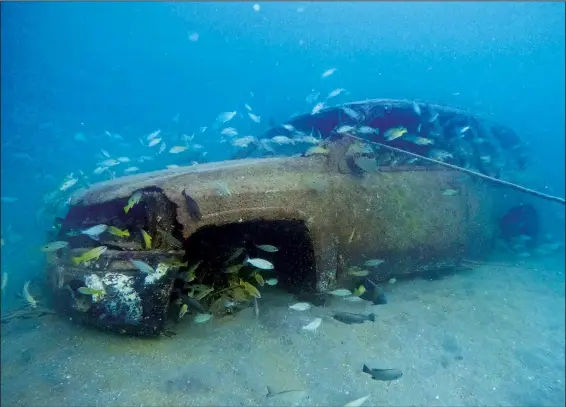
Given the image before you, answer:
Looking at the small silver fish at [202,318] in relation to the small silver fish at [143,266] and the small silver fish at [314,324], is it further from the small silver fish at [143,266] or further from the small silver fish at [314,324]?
the small silver fish at [314,324]

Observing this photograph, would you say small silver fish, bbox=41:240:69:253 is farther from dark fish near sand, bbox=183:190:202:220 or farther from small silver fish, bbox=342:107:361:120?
small silver fish, bbox=342:107:361:120

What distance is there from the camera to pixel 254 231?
5.30 m

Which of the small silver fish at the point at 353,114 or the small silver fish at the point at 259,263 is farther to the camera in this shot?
the small silver fish at the point at 353,114

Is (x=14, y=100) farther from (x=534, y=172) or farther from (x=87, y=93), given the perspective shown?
(x=534, y=172)

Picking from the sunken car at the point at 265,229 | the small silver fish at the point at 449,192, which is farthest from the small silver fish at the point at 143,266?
the small silver fish at the point at 449,192

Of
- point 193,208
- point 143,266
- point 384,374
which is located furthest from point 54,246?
point 384,374

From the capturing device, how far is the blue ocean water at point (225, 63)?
46.5 m

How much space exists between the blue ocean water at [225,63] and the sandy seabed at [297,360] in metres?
21.7

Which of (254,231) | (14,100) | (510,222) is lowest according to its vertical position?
(510,222)

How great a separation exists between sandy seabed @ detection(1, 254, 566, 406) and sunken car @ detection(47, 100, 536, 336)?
1.08ft

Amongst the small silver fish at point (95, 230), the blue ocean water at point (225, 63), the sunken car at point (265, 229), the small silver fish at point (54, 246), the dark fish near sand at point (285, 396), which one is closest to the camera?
the dark fish near sand at point (285, 396)

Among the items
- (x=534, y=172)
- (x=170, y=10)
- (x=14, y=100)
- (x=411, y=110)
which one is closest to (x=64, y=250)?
(x=411, y=110)

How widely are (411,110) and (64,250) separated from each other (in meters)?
7.21

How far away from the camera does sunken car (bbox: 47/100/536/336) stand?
3822 mm
